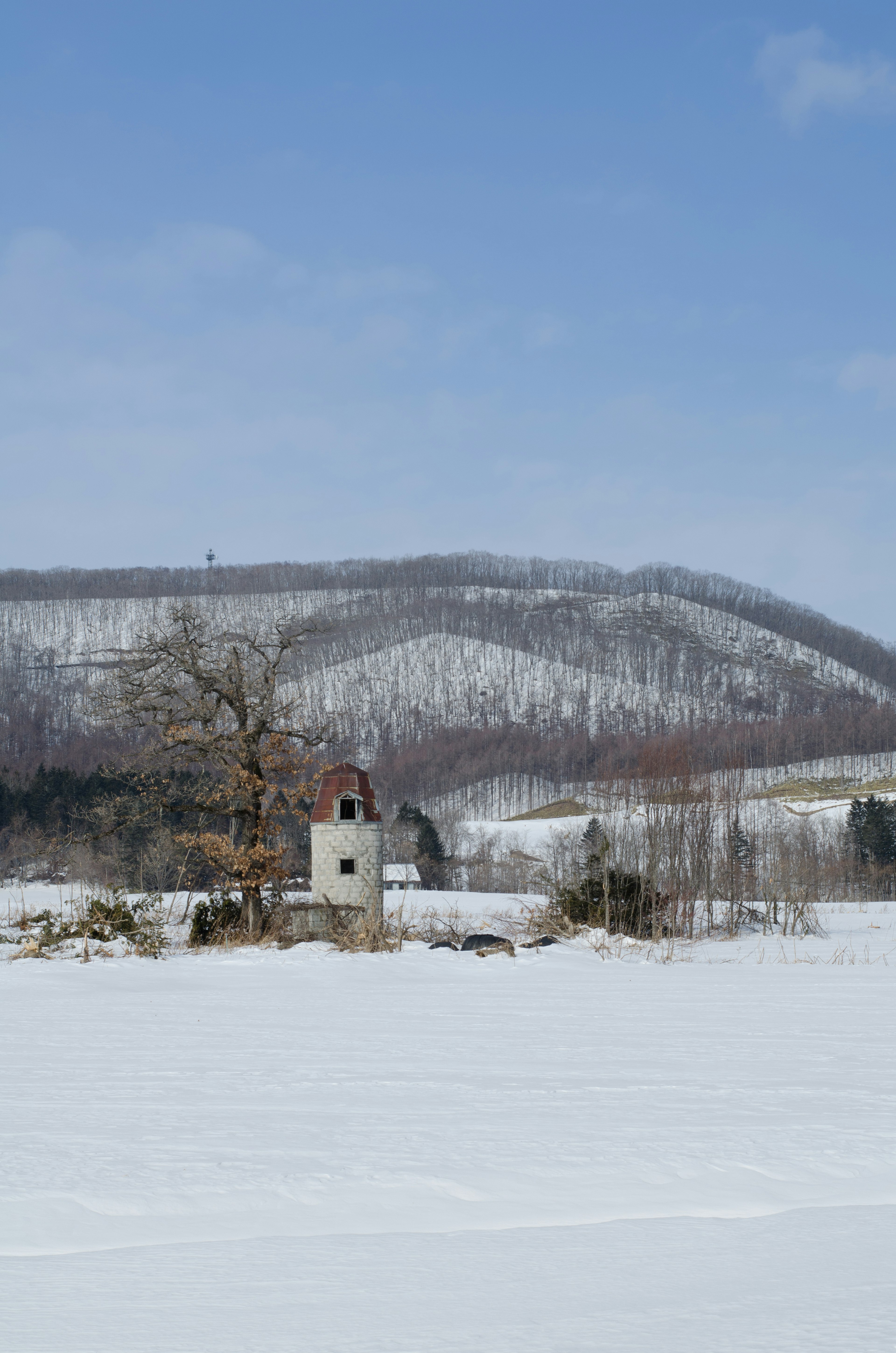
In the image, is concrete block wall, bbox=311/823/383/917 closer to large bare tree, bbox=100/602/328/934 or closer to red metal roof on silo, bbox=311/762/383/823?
red metal roof on silo, bbox=311/762/383/823

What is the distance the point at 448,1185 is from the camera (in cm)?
388

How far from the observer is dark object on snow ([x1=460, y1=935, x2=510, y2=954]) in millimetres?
16547

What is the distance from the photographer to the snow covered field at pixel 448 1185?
2488 mm

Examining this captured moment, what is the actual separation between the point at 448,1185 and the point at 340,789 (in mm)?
18114

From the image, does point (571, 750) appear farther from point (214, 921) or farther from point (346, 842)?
point (214, 921)

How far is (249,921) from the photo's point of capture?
62.1ft

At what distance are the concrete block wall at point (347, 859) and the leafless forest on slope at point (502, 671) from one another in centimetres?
7490

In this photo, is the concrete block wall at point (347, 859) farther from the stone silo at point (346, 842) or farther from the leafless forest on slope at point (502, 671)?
the leafless forest on slope at point (502, 671)

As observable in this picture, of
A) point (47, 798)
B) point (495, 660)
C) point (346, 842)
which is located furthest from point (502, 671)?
point (346, 842)

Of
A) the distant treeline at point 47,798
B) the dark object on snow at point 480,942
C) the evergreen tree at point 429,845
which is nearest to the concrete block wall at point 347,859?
the dark object on snow at point 480,942

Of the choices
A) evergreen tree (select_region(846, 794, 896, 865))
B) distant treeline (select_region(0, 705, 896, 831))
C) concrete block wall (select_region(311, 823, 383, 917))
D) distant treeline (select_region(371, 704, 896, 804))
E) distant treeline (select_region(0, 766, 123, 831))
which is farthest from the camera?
distant treeline (select_region(371, 704, 896, 804))

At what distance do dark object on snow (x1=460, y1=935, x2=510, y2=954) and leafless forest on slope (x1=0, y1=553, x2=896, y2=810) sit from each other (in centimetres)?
7864

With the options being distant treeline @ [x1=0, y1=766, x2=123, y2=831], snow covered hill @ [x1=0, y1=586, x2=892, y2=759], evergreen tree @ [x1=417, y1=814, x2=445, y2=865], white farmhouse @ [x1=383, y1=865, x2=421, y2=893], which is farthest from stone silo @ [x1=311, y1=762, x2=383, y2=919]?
snow covered hill @ [x1=0, y1=586, x2=892, y2=759]

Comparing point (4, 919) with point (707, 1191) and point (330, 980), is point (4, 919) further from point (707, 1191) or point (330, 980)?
point (707, 1191)
